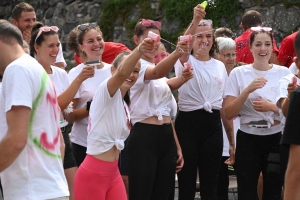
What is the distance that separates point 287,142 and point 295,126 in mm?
93

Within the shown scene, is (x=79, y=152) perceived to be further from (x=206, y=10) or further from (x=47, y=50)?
(x=206, y=10)

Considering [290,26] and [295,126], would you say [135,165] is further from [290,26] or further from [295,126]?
[290,26]

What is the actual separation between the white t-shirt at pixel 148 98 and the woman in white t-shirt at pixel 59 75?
47 centimetres

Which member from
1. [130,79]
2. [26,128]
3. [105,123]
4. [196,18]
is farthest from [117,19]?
[26,128]

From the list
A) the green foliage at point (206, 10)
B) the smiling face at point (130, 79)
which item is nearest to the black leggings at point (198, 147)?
the smiling face at point (130, 79)

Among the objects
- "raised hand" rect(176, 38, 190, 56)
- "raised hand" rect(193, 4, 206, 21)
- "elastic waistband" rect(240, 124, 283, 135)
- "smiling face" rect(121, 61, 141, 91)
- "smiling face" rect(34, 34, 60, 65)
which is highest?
"raised hand" rect(193, 4, 206, 21)

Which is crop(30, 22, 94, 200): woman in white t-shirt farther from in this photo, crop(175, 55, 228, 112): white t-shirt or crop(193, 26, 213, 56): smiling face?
crop(193, 26, 213, 56): smiling face

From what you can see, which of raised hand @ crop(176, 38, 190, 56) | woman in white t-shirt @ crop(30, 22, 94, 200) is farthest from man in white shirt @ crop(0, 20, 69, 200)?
woman in white t-shirt @ crop(30, 22, 94, 200)

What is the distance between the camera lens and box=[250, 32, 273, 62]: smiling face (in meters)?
6.71

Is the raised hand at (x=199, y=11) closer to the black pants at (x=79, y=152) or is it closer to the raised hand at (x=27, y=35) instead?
the black pants at (x=79, y=152)

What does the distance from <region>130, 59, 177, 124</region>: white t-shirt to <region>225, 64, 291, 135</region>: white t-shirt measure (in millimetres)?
740

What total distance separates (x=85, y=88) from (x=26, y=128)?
2.91 metres

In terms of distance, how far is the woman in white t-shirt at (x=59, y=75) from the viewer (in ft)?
20.1

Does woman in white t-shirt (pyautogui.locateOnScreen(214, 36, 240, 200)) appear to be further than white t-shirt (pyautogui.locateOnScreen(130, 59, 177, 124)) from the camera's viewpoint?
Yes
